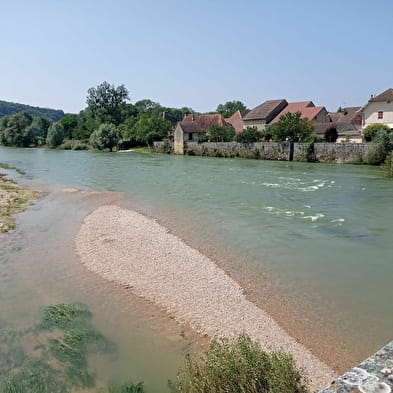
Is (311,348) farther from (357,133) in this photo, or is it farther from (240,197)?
(357,133)

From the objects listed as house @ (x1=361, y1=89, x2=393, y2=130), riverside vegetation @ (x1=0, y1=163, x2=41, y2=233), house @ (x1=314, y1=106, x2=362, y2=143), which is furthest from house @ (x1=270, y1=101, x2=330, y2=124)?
riverside vegetation @ (x1=0, y1=163, x2=41, y2=233)

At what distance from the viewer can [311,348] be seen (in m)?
6.97

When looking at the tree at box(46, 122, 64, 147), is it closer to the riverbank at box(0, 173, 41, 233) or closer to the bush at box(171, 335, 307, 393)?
the riverbank at box(0, 173, 41, 233)

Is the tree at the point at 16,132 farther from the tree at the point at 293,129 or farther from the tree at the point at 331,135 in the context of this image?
the tree at the point at 331,135

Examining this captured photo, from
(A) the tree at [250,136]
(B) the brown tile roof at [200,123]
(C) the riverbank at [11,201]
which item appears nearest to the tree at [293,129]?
(A) the tree at [250,136]

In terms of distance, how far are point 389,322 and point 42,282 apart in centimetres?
848

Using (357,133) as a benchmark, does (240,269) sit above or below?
below

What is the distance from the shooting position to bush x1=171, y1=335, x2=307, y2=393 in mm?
4543

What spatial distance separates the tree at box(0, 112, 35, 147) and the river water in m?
78.8

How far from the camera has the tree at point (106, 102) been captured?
106125 mm

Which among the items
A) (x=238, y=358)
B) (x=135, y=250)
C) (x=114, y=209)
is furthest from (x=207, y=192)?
(x=238, y=358)

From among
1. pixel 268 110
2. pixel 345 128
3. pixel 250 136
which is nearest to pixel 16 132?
pixel 268 110

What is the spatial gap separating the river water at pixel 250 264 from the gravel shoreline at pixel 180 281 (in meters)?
0.38

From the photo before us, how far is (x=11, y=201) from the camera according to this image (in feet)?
68.4
